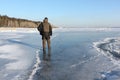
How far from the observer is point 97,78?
829 centimetres

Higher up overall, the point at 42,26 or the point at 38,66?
the point at 42,26

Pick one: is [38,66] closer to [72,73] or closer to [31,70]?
[31,70]

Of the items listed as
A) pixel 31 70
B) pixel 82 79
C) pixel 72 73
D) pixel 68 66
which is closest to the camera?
pixel 82 79

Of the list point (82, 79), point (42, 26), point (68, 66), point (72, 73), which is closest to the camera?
point (82, 79)

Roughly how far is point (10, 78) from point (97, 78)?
2.66 m

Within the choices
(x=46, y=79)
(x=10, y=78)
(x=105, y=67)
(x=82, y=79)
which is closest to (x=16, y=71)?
(x=10, y=78)

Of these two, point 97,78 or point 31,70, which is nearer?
point 97,78

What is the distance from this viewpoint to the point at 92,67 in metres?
10.4

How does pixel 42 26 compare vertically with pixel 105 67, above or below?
above

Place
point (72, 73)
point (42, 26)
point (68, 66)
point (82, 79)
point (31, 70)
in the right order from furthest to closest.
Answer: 1. point (42, 26)
2. point (68, 66)
3. point (31, 70)
4. point (72, 73)
5. point (82, 79)

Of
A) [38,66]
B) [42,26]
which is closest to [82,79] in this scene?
[38,66]

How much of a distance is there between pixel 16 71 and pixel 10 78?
3.90 ft

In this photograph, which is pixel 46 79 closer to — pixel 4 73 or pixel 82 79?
pixel 82 79

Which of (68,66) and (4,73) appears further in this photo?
(68,66)
